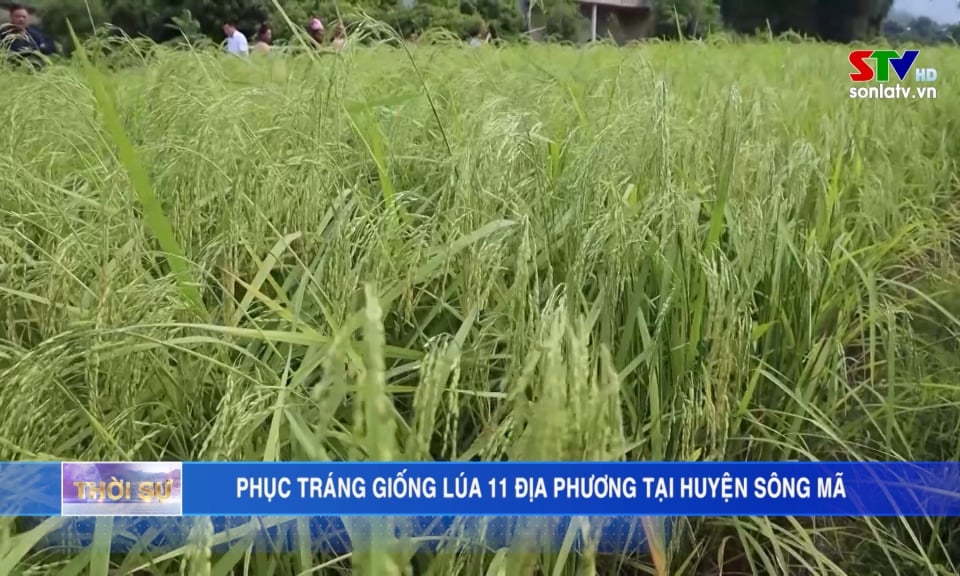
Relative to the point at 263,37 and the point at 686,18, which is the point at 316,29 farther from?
the point at 686,18

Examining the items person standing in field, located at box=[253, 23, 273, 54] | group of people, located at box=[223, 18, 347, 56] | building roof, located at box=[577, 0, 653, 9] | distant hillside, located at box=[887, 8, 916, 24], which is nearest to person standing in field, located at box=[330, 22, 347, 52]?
group of people, located at box=[223, 18, 347, 56]

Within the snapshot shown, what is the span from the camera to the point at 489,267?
1113mm

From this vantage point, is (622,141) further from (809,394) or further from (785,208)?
(809,394)

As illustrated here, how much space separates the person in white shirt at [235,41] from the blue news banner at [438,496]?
75 cm

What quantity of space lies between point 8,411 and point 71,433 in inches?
4.7

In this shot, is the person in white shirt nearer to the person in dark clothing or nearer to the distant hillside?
the person in dark clothing

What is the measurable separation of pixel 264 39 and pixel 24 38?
421 mm

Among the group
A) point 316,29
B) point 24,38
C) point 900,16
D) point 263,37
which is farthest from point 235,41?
point 900,16

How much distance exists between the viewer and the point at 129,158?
1.20 meters

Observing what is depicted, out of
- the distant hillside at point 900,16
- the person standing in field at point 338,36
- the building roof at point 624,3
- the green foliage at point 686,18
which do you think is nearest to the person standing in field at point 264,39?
the person standing in field at point 338,36

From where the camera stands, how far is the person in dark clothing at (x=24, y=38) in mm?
1367

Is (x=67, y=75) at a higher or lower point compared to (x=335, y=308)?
higher

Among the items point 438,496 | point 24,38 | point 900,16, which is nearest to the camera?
point 438,496

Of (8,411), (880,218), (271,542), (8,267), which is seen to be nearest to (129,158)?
(8,267)
